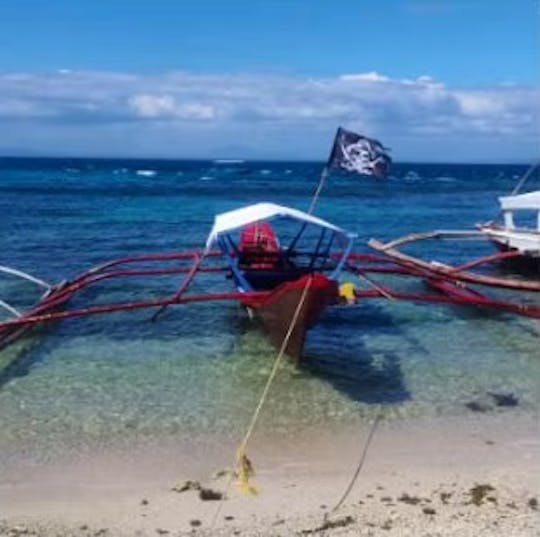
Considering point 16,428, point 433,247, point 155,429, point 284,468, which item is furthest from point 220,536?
point 433,247

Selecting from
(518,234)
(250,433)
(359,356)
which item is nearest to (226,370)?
(359,356)

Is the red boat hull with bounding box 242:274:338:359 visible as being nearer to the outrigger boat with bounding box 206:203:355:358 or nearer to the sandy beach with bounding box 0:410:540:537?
the outrigger boat with bounding box 206:203:355:358

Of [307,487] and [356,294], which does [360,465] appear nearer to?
[307,487]

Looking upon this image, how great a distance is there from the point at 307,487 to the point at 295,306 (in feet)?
11.2

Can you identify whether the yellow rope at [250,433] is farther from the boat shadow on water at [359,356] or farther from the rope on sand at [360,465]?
the rope on sand at [360,465]

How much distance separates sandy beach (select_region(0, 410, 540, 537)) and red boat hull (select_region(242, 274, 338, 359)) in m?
1.87

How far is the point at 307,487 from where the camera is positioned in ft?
Result: 27.2

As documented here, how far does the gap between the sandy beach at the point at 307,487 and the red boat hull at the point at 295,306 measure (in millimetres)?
1874

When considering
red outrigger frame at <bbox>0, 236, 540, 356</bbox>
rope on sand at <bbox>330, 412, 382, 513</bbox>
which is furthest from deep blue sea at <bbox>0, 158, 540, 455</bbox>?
red outrigger frame at <bbox>0, 236, 540, 356</bbox>

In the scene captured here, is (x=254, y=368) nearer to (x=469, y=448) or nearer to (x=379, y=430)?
(x=379, y=430)

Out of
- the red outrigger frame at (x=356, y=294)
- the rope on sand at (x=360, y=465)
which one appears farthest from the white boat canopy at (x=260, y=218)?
the rope on sand at (x=360, y=465)

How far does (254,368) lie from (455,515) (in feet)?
17.5

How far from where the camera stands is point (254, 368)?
12492 millimetres

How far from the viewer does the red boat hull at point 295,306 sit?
11000mm
